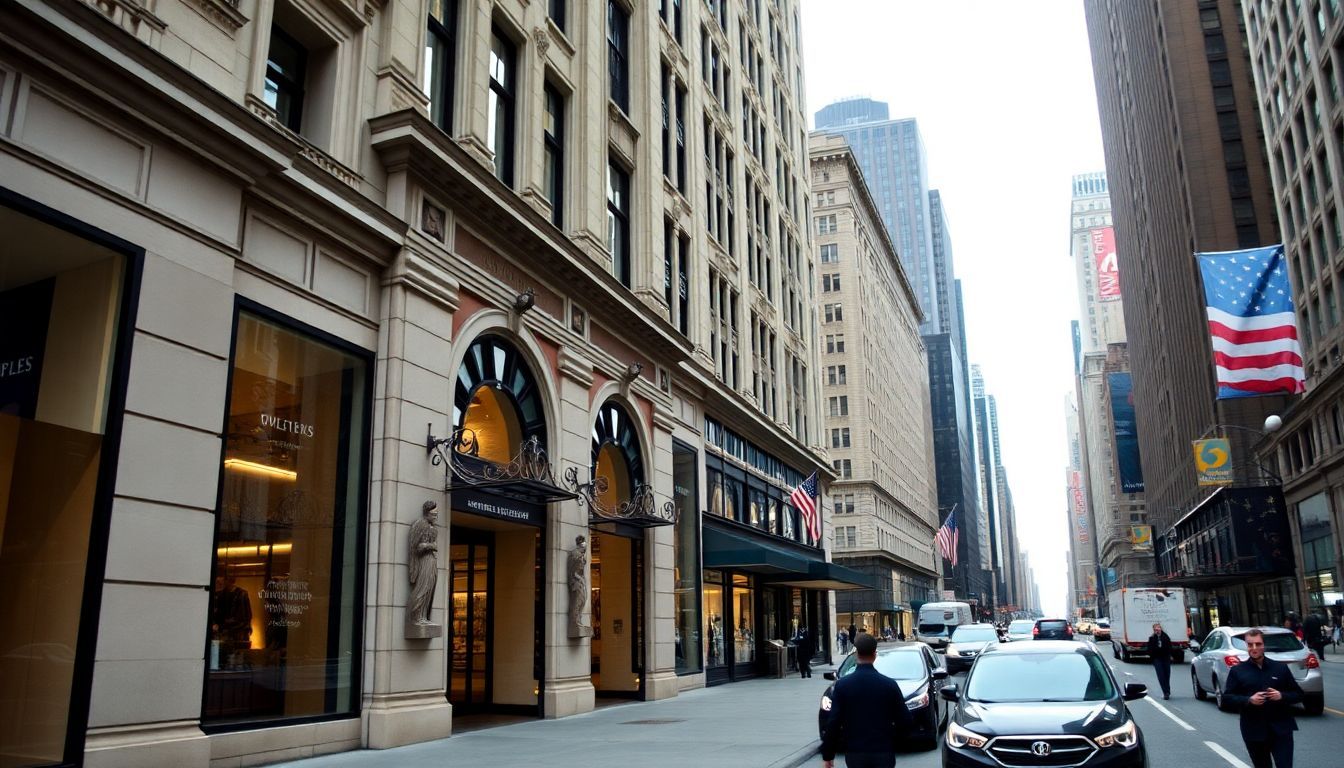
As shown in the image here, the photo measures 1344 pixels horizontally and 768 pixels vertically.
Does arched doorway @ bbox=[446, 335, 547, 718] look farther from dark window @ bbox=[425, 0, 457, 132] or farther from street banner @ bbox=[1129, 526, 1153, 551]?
street banner @ bbox=[1129, 526, 1153, 551]

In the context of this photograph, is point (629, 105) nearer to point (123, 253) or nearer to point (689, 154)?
point (689, 154)

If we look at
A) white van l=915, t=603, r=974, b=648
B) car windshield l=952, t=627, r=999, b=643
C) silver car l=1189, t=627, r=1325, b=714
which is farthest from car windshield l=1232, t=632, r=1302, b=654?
white van l=915, t=603, r=974, b=648

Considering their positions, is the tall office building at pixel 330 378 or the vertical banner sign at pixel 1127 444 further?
the vertical banner sign at pixel 1127 444

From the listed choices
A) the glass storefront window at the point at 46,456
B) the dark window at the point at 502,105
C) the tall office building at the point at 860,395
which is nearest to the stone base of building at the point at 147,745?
the glass storefront window at the point at 46,456

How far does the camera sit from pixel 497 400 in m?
19.0

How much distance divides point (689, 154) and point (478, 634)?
1839cm

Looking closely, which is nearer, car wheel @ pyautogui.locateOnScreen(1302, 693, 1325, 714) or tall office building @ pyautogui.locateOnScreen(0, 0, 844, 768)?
tall office building @ pyautogui.locateOnScreen(0, 0, 844, 768)

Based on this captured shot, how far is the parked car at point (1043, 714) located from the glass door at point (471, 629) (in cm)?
1138

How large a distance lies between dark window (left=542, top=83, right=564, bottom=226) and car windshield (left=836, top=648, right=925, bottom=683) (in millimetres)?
11772

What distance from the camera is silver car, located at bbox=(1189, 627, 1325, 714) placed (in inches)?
724

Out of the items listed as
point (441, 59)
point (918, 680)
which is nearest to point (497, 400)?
point (441, 59)

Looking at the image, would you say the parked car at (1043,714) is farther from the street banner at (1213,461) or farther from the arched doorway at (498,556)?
the street banner at (1213,461)

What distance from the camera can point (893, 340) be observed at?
12300cm

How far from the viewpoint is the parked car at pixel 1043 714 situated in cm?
920
